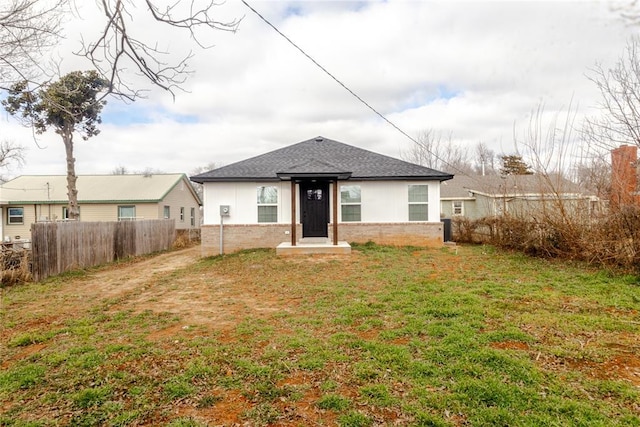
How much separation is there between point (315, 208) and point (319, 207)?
161 millimetres

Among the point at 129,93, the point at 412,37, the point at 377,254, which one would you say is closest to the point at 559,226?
the point at 377,254

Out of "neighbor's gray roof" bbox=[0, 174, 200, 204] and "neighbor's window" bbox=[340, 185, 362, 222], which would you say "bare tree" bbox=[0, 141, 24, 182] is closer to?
"neighbor's gray roof" bbox=[0, 174, 200, 204]

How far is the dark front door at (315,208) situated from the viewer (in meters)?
12.6

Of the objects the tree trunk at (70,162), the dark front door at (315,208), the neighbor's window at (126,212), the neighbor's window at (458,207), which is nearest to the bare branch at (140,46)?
the dark front door at (315,208)

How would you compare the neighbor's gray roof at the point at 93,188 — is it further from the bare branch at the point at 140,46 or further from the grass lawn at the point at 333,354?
the bare branch at the point at 140,46

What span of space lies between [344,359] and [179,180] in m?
22.0

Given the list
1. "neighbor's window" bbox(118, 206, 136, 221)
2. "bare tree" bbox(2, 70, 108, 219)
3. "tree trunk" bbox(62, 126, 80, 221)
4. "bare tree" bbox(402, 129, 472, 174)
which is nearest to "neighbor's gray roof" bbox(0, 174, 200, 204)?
"neighbor's window" bbox(118, 206, 136, 221)

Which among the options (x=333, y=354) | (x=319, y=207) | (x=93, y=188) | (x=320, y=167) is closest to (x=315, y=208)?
(x=319, y=207)

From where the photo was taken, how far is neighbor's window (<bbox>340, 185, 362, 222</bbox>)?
1265 cm

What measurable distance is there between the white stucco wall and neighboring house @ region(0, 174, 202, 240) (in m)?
9.66

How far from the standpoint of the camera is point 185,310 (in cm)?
559

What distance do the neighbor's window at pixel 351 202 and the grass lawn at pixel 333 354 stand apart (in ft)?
18.6

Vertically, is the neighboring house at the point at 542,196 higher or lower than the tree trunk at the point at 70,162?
lower

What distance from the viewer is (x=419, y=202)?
41.7ft
